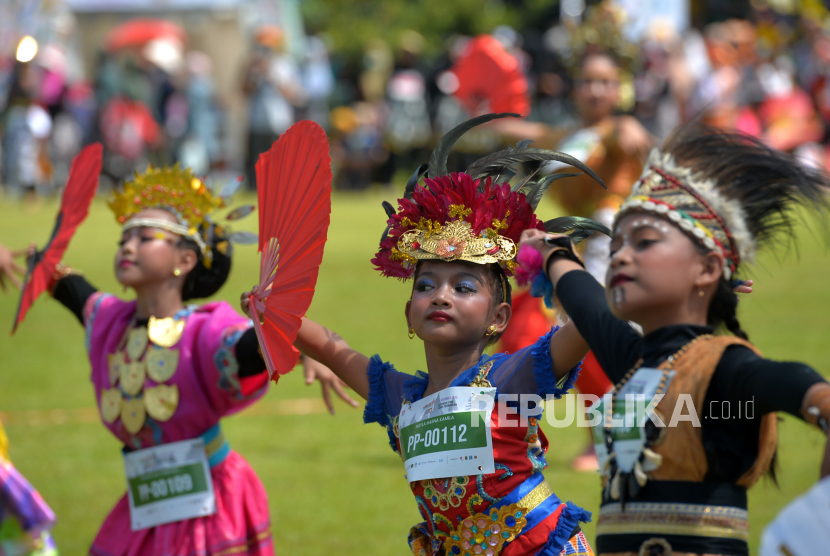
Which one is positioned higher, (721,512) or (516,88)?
(516,88)

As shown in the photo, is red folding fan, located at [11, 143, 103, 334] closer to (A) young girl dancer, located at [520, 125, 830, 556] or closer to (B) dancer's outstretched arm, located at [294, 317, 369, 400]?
(B) dancer's outstretched arm, located at [294, 317, 369, 400]

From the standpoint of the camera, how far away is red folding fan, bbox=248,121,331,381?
286cm

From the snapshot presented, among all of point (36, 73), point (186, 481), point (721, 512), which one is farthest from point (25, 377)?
point (36, 73)

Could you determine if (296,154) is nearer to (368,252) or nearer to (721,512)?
(721,512)

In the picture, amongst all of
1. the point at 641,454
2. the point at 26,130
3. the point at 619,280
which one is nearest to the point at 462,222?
the point at 619,280

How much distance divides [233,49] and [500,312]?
20064 mm

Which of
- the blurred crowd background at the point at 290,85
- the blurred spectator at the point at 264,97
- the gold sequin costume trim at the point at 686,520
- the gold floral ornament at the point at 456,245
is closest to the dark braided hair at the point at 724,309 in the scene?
the gold sequin costume trim at the point at 686,520

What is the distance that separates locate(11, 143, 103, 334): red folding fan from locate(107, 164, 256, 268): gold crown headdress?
0.40 ft

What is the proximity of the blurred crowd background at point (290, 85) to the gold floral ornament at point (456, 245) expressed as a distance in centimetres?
814

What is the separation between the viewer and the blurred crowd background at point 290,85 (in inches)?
603

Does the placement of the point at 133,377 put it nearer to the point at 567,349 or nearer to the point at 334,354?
the point at 334,354

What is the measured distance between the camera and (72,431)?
23.6ft

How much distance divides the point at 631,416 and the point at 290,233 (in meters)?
1.07

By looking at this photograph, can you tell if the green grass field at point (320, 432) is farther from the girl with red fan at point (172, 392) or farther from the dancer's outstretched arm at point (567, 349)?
the girl with red fan at point (172, 392)
